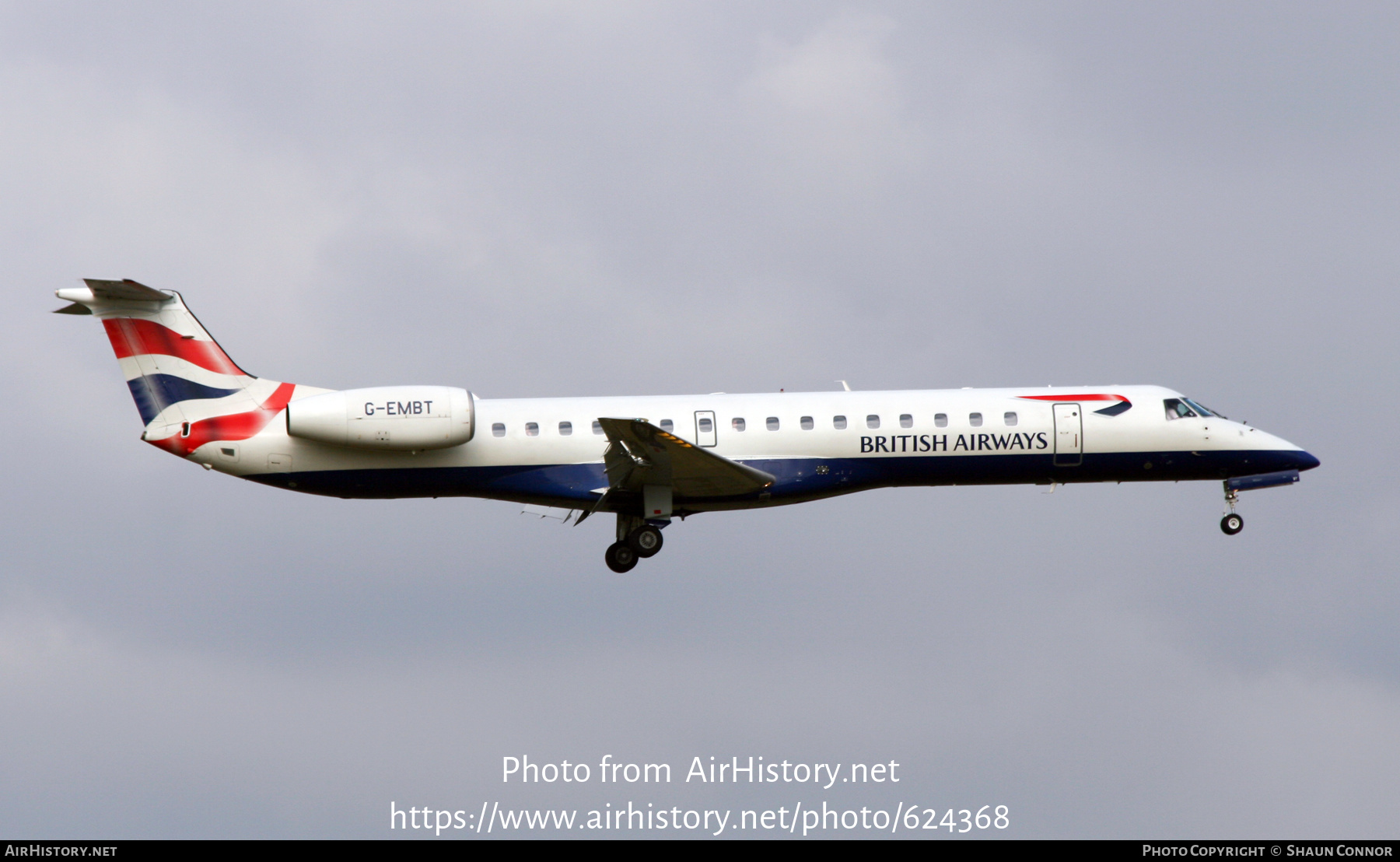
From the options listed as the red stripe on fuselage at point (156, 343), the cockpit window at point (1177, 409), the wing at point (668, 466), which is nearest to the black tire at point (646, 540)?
the wing at point (668, 466)

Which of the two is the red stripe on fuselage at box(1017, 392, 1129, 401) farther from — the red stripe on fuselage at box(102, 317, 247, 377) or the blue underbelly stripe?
the red stripe on fuselage at box(102, 317, 247, 377)

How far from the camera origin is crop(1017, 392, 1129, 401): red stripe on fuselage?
29953 mm

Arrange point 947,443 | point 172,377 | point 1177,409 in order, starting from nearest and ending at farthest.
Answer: point 172,377
point 947,443
point 1177,409

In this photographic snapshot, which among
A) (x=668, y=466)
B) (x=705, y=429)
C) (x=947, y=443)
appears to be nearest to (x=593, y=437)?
(x=668, y=466)

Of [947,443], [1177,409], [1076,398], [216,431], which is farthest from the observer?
[1177,409]

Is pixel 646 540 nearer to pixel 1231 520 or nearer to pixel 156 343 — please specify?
→ pixel 156 343

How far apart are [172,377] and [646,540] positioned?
895cm

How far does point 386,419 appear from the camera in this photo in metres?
28.0

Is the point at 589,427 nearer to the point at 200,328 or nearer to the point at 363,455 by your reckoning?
the point at 363,455

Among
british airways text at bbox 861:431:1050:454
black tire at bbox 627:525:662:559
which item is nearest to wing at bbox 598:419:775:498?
black tire at bbox 627:525:662:559

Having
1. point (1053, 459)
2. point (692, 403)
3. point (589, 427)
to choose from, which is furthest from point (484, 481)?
point (1053, 459)

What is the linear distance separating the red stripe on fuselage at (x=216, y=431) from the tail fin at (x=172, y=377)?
14mm

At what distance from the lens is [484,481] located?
94.7 feet

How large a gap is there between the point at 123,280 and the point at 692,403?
10.2 metres
